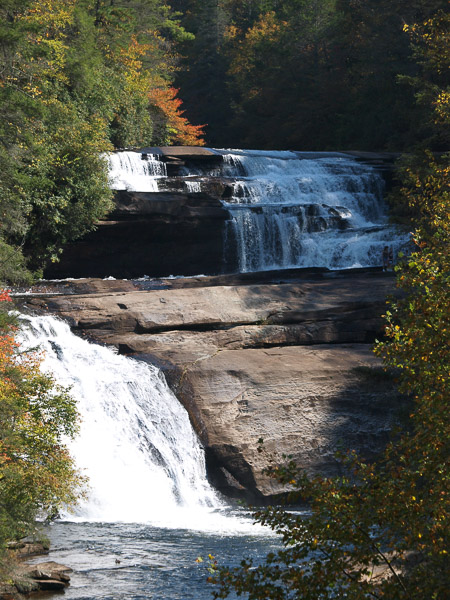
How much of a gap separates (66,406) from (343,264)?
18.8m

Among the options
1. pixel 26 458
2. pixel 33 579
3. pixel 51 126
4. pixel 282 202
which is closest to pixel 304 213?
pixel 282 202

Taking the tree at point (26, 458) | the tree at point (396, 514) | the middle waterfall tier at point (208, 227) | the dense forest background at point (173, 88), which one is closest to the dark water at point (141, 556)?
the tree at point (26, 458)

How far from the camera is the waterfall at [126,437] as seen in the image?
1625 centimetres

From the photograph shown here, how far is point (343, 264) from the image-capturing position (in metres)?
30.0

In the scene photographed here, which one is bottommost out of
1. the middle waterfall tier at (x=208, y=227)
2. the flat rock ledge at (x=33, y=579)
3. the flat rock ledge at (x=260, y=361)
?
the flat rock ledge at (x=33, y=579)

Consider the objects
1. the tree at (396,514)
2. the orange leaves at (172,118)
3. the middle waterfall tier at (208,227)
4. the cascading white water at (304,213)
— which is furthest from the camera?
the orange leaves at (172,118)

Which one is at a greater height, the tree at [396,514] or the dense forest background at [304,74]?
the dense forest background at [304,74]

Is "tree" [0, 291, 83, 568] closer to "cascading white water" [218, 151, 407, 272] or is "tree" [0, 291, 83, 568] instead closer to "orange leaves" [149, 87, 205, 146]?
"cascading white water" [218, 151, 407, 272]

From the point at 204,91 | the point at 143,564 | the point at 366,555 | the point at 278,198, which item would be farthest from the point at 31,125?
the point at 204,91

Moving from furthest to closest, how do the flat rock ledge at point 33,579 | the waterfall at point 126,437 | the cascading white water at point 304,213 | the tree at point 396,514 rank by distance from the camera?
the cascading white water at point 304,213 < the waterfall at point 126,437 < the flat rock ledge at point 33,579 < the tree at point 396,514

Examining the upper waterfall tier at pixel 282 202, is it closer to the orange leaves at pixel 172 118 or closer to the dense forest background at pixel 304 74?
the dense forest background at pixel 304 74

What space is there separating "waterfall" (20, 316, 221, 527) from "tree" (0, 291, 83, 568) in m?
3.72

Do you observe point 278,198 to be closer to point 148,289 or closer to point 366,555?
point 148,289

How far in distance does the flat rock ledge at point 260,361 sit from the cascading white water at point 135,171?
9260 mm
